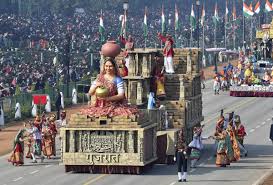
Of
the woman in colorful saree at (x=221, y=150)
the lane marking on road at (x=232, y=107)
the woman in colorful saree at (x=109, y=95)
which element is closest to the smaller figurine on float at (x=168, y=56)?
the woman in colorful saree at (x=221, y=150)

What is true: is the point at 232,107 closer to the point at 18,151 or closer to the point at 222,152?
the point at 222,152

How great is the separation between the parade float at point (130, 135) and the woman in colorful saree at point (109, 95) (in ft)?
0.54

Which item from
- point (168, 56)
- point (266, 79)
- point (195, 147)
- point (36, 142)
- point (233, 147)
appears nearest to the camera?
point (195, 147)

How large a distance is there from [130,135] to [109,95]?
162cm

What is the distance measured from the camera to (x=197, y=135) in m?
45.2

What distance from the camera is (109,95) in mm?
43125

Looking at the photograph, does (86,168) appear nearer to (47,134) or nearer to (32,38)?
(47,134)

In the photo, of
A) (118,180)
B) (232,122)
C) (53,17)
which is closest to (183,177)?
(118,180)

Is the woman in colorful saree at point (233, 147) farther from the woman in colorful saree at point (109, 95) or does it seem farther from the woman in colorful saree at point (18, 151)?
the woman in colorful saree at point (18, 151)

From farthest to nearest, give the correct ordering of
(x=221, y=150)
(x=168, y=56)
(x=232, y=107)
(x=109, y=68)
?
(x=232, y=107) < (x=168, y=56) < (x=221, y=150) < (x=109, y=68)

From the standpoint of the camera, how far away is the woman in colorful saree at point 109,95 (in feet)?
140

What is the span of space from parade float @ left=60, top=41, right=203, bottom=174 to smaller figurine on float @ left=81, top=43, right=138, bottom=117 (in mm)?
173

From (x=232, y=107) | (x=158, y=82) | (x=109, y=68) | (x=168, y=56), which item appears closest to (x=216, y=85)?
(x=232, y=107)

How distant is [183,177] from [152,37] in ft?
358
